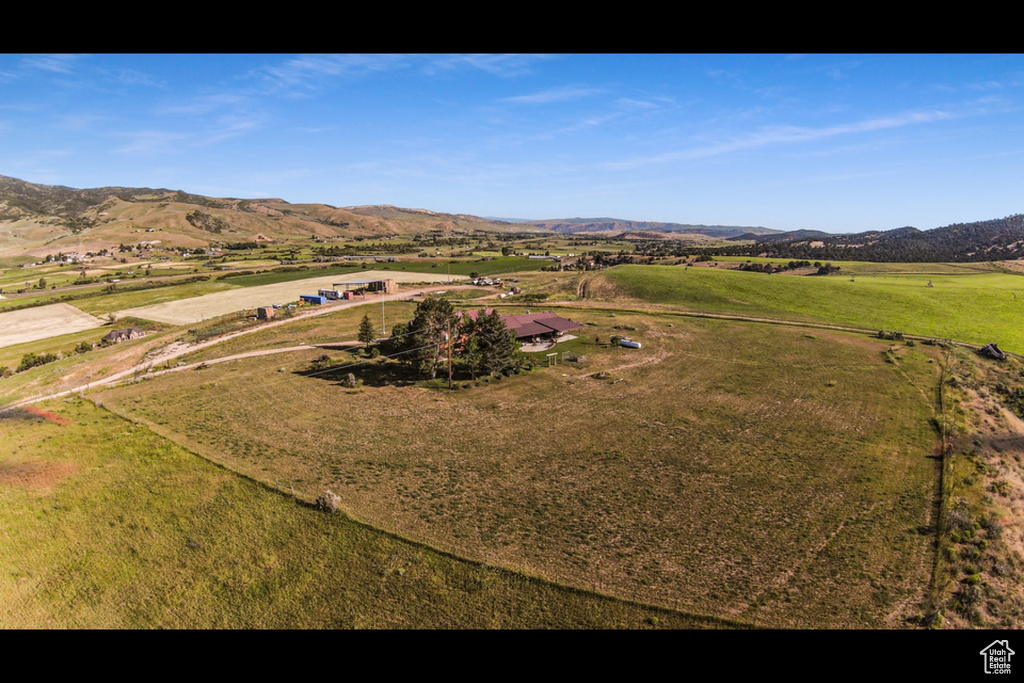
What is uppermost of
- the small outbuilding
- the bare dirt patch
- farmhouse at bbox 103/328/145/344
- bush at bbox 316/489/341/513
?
the small outbuilding

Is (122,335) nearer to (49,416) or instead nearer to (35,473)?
(49,416)

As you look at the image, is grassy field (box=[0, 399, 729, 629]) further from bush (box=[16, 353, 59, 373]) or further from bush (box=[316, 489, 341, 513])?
bush (box=[16, 353, 59, 373])

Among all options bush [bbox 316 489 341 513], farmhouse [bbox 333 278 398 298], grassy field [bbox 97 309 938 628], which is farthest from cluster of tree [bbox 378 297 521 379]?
farmhouse [bbox 333 278 398 298]

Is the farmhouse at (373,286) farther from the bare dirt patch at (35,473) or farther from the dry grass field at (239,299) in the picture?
the bare dirt patch at (35,473)

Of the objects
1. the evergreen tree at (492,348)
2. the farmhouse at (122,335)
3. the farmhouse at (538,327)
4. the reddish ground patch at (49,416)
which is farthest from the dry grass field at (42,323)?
the evergreen tree at (492,348)
